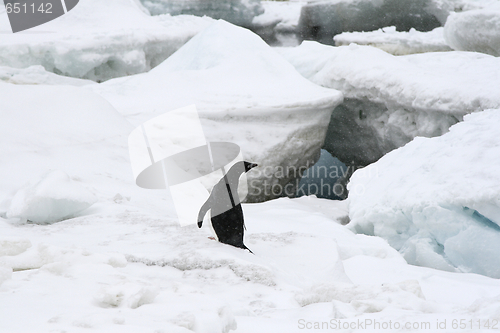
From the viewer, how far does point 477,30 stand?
629cm

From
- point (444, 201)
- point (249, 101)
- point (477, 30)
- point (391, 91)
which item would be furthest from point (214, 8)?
point (444, 201)

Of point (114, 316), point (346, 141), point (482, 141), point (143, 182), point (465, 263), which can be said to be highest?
point (114, 316)

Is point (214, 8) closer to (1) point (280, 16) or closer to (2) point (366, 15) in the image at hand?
(1) point (280, 16)

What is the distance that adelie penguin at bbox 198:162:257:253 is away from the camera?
6.44 feet

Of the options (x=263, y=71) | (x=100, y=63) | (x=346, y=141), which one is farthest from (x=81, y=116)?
(x=100, y=63)

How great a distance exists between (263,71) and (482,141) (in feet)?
9.79

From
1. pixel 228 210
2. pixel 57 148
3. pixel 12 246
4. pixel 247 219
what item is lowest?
pixel 247 219

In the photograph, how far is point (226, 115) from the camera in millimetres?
4547

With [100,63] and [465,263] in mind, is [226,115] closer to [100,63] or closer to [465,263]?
[465,263]

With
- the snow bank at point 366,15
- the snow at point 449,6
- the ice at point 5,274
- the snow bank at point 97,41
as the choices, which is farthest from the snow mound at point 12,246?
the snow bank at point 366,15

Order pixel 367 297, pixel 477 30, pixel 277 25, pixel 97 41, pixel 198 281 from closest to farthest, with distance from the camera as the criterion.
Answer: pixel 367 297
pixel 198 281
pixel 477 30
pixel 97 41
pixel 277 25

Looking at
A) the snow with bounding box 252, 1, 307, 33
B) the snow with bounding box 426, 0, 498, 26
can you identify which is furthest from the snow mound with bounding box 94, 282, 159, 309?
the snow with bounding box 252, 1, 307, 33

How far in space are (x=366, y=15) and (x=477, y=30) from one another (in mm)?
5516

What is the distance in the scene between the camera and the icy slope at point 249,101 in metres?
4.55
